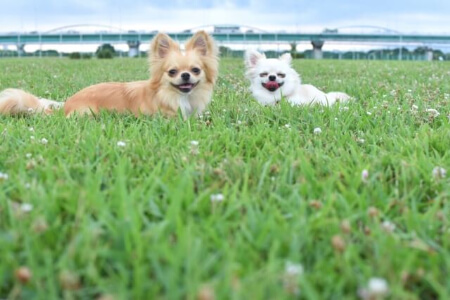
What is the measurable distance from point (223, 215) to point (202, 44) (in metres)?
3.14

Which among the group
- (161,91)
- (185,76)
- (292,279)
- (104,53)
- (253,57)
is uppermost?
(104,53)

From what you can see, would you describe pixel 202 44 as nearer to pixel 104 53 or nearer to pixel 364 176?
pixel 364 176

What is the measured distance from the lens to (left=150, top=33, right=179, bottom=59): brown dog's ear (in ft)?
14.5

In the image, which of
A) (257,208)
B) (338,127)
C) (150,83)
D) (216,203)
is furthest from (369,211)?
(150,83)

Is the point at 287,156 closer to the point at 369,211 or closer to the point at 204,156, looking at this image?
the point at 204,156

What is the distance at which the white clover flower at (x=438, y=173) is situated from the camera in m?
2.12

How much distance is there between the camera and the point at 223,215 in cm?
168

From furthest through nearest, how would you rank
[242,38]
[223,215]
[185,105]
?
[242,38] → [185,105] → [223,215]

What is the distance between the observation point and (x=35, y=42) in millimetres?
52156

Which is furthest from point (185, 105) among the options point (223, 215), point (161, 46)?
point (223, 215)

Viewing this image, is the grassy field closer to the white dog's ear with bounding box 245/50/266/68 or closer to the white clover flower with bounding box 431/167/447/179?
the white clover flower with bounding box 431/167/447/179

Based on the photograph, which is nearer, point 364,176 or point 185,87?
point 364,176

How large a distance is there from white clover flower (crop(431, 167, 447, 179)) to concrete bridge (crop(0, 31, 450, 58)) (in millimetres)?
50208

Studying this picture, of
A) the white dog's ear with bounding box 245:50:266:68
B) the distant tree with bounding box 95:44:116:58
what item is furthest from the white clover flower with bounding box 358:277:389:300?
the distant tree with bounding box 95:44:116:58
